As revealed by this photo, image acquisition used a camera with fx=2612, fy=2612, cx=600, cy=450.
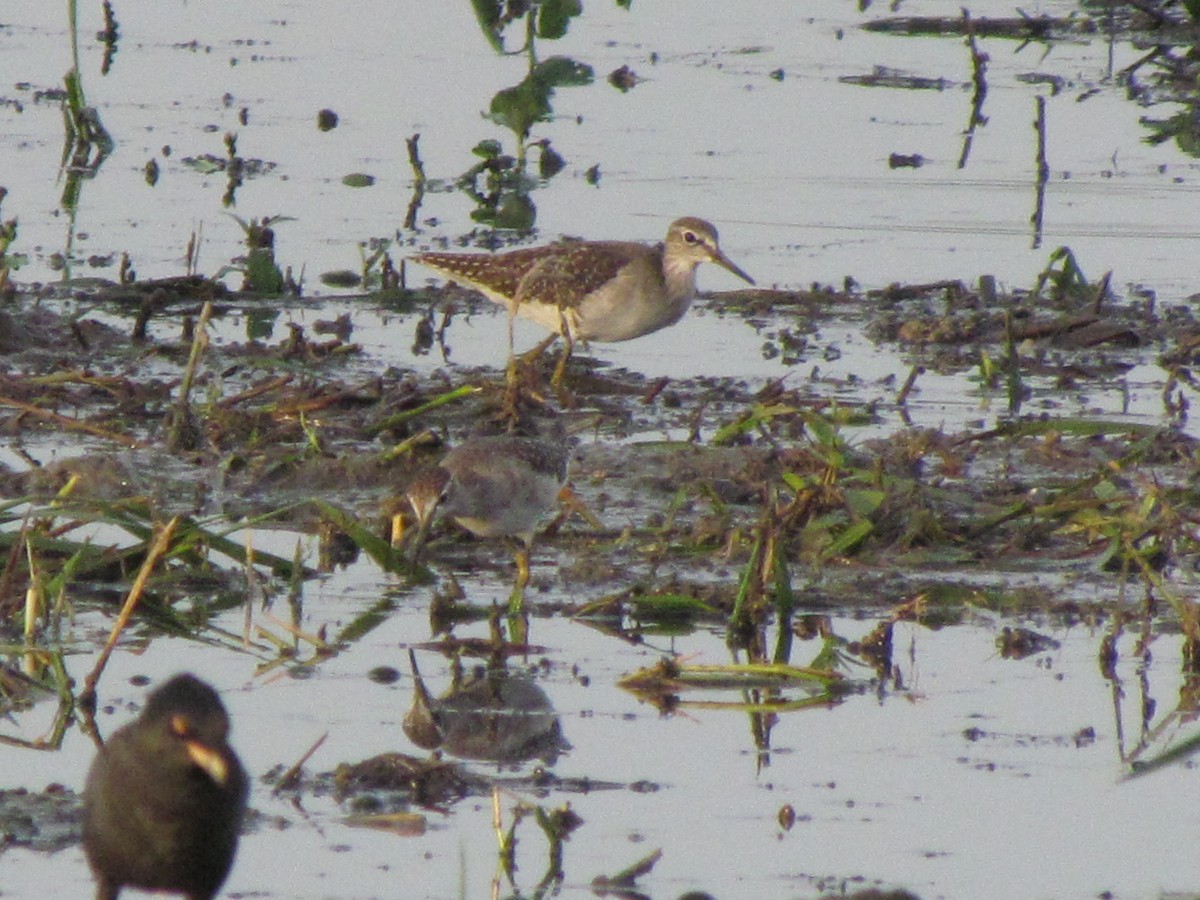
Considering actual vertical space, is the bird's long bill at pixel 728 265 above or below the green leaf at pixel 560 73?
below

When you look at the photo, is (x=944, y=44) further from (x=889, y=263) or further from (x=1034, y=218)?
(x=889, y=263)

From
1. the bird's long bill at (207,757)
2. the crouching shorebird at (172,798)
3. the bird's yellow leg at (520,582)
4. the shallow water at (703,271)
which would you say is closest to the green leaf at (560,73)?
the shallow water at (703,271)

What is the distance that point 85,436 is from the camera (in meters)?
9.15

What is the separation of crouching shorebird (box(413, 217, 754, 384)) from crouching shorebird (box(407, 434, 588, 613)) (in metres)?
2.46

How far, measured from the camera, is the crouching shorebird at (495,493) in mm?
7844

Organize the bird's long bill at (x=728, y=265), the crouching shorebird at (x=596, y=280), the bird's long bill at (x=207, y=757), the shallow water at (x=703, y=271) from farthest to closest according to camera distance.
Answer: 1. the bird's long bill at (x=728, y=265)
2. the crouching shorebird at (x=596, y=280)
3. the shallow water at (x=703, y=271)
4. the bird's long bill at (x=207, y=757)

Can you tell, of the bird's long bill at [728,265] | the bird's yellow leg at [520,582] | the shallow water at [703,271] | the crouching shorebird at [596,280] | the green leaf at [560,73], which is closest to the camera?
the shallow water at [703,271]

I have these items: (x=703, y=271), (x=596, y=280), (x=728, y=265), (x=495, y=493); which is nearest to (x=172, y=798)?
(x=495, y=493)

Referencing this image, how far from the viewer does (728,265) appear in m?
11.6

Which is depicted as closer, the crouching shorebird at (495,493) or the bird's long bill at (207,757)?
the bird's long bill at (207,757)

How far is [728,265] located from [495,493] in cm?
402

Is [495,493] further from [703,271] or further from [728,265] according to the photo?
[703,271]

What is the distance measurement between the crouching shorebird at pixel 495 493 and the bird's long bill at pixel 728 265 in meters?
3.46

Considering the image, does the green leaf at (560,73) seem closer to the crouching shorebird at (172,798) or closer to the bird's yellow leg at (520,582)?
the bird's yellow leg at (520,582)
